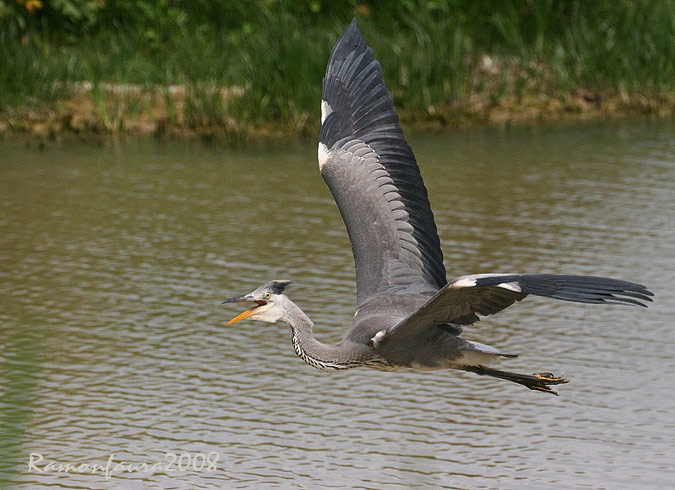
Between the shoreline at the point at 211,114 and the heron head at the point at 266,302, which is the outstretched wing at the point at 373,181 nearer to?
the heron head at the point at 266,302

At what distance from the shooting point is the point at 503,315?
7.80 meters

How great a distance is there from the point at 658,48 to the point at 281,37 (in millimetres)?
4359

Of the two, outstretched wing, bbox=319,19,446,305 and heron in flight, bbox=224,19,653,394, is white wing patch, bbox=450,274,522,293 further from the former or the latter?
outstretched wing, bbox=319,19,446,305

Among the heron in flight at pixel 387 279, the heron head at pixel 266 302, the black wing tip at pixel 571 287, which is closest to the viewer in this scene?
the black wing tip at pixel 571 287

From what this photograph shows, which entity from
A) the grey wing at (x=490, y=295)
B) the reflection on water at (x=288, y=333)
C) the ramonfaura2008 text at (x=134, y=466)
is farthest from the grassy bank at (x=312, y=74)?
the grey wing at (x=490, y=295)

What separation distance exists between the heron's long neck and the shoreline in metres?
8.98

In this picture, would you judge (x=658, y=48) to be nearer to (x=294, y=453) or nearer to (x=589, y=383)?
(x=589, y=383)

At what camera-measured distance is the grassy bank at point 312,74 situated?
46.9 feet

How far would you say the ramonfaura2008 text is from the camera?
5.54 metres

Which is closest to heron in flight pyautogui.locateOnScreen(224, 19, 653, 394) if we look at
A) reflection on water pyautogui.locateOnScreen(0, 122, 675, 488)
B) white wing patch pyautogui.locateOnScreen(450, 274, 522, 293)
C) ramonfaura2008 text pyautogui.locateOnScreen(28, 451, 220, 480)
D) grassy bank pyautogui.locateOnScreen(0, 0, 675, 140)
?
white wing patch pyautogui.locateOnScreen(450, 274, 522, 293)

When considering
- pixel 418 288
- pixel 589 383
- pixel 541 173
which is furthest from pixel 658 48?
pixel 418 288

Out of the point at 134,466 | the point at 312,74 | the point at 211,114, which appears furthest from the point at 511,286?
the point at 211,114

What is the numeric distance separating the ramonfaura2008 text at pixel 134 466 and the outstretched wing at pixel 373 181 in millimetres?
956

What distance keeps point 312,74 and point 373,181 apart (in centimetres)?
822
